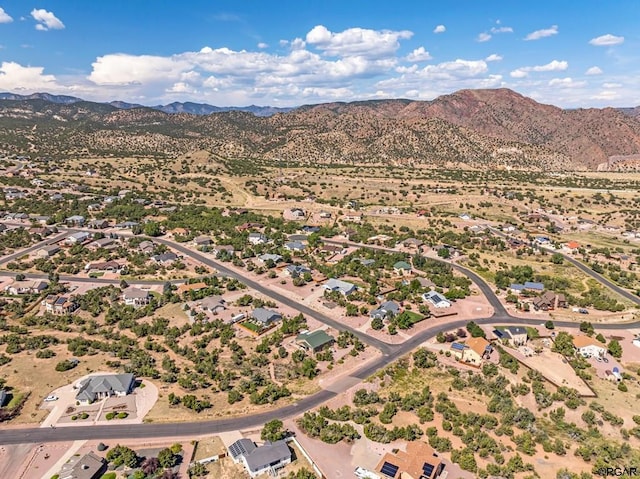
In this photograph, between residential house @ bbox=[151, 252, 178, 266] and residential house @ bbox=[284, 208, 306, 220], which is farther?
residential house @ bbox=[284, 208, 306, 220]

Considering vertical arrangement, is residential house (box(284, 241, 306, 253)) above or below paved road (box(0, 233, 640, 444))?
above

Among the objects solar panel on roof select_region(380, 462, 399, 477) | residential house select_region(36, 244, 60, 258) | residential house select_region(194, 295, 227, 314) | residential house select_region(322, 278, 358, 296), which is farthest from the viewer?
residential house select_region(36, 244, 60, 258)

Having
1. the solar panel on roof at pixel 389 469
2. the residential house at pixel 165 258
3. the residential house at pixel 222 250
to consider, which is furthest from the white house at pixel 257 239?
the solar panel on roof at pixel 389 469

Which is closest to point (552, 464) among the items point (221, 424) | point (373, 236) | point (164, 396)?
point (221, 424)

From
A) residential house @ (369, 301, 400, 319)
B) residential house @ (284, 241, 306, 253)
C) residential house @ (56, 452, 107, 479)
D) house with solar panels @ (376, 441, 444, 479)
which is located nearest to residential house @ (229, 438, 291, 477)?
house with solar panels @ (376, 441, 444, 479)

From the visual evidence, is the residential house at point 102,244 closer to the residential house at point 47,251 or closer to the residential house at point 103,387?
the residential house at point 47,251

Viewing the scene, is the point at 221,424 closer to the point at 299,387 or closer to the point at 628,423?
the point at 299,387

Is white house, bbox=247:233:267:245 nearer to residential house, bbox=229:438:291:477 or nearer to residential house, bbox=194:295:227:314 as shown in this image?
residential house, bbox=194:295:227:314
